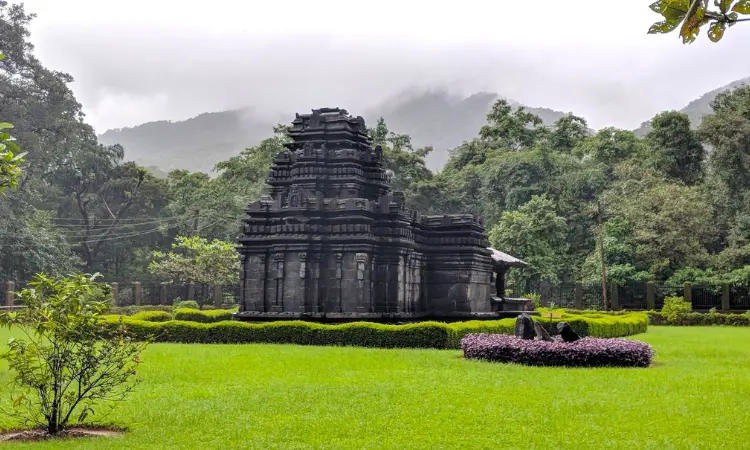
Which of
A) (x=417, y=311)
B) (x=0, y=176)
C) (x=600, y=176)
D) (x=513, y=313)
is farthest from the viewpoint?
(x=600, y=176)

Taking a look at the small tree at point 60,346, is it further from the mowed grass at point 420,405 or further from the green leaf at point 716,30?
the green leaf at point 716,30

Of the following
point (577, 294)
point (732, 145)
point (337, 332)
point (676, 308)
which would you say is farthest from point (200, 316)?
point (732, 145)

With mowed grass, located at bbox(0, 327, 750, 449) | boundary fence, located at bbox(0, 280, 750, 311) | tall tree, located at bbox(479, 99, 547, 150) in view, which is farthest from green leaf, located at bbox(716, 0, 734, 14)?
tall tree, located at bbox(479, 99, 547, 150)

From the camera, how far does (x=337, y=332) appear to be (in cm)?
1762

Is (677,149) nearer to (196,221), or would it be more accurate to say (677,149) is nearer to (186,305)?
(186,305)

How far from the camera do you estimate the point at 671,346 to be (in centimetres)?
1920

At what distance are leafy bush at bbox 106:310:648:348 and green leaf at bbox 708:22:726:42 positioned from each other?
13768mm

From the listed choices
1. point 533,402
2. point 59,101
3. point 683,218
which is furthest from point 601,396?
point 59,101

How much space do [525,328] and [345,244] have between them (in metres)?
6.25

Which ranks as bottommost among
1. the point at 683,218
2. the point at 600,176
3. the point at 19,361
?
the point at 19,361

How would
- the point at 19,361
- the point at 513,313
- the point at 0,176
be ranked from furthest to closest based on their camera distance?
the point at 513,313 < the point at 19,361 < the point at 0,176

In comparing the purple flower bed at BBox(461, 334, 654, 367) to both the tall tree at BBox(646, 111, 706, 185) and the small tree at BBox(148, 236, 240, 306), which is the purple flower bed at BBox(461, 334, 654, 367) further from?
the tall tree at BBox(646, 111, 706, 185)

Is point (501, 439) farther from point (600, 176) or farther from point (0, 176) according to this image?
point (600, 176)

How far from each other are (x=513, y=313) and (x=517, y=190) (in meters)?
21.8
